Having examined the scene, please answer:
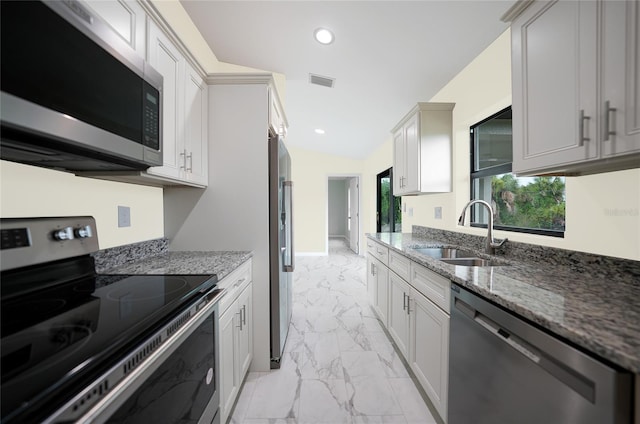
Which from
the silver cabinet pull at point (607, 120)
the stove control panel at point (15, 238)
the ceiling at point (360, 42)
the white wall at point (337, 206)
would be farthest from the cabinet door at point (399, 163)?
the white wall at point (337, 206)

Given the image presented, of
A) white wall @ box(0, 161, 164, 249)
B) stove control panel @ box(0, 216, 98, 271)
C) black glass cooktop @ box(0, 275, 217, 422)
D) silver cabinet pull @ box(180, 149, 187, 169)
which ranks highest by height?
silver cabinet pull @ box(180, 149, 187, 169)

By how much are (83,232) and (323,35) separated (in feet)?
7.13

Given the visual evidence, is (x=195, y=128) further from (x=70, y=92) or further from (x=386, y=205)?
(x=386, y=205)

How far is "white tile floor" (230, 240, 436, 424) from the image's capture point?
5.00ft

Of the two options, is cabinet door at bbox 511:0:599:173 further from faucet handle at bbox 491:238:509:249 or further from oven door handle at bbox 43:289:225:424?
oven door handle at bbox 43:289:225:424

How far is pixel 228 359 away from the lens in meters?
1.40

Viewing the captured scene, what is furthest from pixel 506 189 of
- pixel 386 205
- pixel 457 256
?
pixel 386 205

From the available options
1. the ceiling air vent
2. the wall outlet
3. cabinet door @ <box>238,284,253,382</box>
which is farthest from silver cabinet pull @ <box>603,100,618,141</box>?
the ceiling air vent

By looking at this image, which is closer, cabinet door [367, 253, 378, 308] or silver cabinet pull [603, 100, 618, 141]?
silver cabinet pull [603, 100, 618, 141]

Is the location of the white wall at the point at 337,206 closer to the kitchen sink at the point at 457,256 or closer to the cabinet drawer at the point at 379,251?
the cabinet drawer at the point at 379,251

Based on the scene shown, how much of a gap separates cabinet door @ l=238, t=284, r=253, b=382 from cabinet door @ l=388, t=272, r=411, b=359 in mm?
1121

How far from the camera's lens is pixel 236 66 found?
117 inches

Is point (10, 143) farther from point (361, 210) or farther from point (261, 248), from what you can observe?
point (361, 210)

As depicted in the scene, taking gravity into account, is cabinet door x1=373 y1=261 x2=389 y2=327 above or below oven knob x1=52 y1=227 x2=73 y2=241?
below
